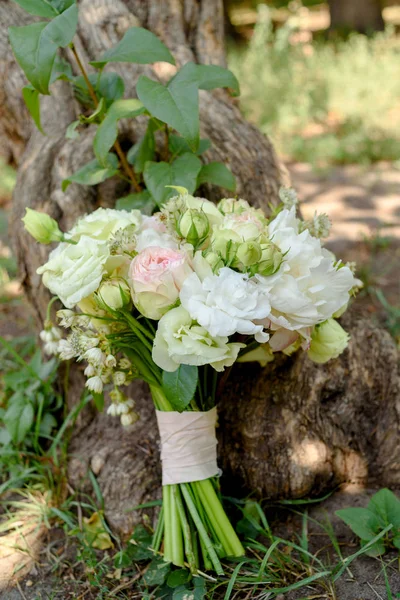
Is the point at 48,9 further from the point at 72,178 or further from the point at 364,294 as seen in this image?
the point at 364,294

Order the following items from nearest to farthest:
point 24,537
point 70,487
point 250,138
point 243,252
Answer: point 243,252 < point 24,537 < point 70,487 < point 250,138

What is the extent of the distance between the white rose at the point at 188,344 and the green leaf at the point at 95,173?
629mm

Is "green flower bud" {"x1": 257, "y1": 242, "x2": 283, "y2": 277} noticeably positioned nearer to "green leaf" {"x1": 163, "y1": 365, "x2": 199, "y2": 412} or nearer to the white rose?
the white rose

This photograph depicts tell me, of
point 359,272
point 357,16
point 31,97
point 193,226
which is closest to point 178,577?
point 193,226

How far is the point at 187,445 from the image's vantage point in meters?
1.40

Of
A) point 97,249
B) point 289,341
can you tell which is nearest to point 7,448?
point 97,249

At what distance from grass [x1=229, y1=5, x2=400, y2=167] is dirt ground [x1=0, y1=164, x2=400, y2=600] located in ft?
0.73

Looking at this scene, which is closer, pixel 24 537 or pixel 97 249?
pixel 97 249

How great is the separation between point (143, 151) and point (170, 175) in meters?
0.17

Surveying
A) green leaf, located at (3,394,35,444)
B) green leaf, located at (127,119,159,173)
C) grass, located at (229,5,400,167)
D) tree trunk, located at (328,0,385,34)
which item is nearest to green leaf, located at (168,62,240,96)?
green leaf, located at (127,119,159,173)

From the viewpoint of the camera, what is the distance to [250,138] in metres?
2.00

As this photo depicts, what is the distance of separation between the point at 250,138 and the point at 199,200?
75 centimetres

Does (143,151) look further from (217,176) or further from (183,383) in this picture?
(183,383)

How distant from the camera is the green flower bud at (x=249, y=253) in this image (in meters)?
1.13
